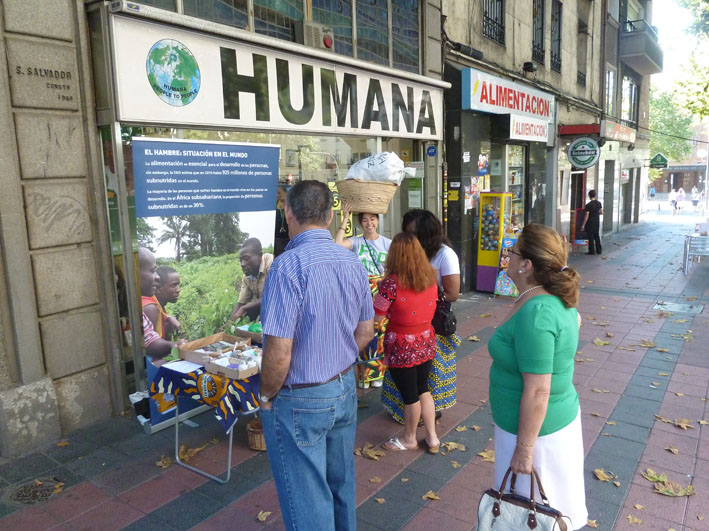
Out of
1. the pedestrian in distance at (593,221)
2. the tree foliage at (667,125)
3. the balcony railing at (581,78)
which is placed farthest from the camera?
the tree foliage at (667,125)

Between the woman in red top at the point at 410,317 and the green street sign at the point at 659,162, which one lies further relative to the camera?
the green street sign at the point at 659,162

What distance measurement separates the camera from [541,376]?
2.25m

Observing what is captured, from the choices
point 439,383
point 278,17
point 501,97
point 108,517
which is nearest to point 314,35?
point 278,17

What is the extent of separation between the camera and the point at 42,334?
13.8 ft

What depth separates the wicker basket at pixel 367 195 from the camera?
15.8 ft

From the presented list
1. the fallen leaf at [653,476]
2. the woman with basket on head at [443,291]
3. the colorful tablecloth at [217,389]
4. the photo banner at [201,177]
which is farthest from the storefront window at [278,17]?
the fallen leaf at [653,476]

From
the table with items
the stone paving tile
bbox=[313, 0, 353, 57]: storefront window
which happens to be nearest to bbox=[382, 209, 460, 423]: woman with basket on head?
the table with items

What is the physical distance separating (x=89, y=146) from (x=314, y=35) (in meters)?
3.20

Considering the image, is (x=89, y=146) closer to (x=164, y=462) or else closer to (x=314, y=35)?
(x=164, y=462)

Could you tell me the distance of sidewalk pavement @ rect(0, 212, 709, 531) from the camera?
11.0 ft

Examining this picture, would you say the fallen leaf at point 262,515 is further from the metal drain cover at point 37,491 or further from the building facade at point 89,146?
the building facade at point 89,146

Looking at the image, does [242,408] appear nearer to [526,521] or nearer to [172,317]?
[172,317]

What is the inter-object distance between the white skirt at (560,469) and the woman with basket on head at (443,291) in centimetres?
191

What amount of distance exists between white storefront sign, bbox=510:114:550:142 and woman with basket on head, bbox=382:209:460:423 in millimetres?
6923
